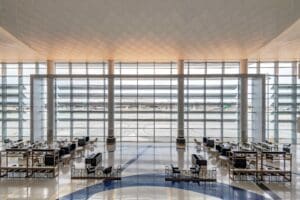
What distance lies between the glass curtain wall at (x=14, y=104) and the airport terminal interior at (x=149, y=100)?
0.25ft

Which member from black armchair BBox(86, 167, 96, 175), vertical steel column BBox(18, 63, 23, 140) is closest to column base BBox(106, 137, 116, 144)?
vertical steel column BBox(18, 63, 23, 140)

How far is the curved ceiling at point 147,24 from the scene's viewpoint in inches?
298

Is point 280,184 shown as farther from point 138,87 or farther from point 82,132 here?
point 82,132

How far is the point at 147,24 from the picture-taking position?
9.60 m

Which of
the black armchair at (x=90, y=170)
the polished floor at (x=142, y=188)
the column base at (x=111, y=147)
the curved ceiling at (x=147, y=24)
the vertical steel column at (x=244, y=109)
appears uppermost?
the curved ceiling at (x=147, y=24)

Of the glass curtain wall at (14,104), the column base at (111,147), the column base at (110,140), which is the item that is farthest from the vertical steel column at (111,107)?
the glass curtain wall at (14,104)

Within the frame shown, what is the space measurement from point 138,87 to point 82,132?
213 inches

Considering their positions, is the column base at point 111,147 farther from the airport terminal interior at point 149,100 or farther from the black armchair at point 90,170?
the black armchair at point 90,170

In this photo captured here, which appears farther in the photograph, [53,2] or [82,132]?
[82,132]

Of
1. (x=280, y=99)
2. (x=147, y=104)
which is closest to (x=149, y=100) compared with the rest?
(x=147, y=104)

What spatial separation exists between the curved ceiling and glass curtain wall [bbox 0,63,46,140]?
21.7 ft

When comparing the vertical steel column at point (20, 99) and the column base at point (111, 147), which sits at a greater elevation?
the vertical steel column at point (20, 99)

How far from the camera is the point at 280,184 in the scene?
10.3 metres

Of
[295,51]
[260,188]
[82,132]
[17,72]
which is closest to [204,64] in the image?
[295,51]
